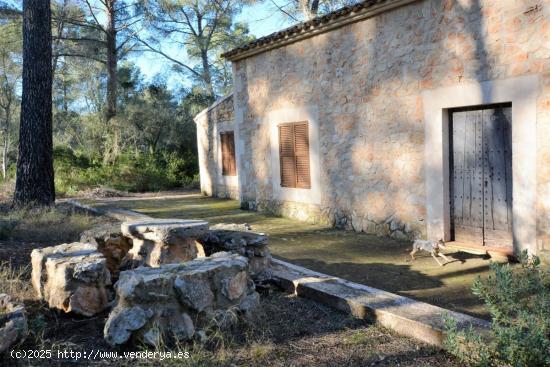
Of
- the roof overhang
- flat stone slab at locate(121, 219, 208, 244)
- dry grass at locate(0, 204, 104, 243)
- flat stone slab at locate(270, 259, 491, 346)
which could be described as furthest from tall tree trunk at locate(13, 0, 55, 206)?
flat stone slab at locate(270, 259, 491, 346)

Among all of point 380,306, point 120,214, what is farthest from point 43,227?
point 380,306

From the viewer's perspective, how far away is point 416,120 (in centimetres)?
664

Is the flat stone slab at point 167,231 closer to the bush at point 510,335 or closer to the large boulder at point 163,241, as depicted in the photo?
the large boulder at point 163,241

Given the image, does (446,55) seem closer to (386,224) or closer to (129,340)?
(386,224)

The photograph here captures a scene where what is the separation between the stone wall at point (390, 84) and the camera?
17.6 ft

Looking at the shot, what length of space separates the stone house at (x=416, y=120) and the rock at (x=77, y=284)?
4589mm

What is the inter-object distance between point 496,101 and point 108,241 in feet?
15.9

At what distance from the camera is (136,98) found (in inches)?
798

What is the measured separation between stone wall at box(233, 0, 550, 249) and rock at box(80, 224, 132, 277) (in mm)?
4033

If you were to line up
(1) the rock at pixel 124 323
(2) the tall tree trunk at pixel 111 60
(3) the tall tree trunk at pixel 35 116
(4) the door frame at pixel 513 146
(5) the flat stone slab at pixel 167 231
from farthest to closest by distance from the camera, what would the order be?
(2) the tall tree trunk at pixel 111 60 < (3) the tall tree trunk at pixel 35 116 < (4) the door frame at pixel 513 146 < (5) the flat stone slab at pixel 167 231 < (1) the rock at pixel 124 323

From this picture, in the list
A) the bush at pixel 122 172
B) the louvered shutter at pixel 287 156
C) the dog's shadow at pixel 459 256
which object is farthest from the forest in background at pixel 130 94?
the dog's shadow at pixel 459 256

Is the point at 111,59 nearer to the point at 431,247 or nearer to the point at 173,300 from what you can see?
the point at 431,247

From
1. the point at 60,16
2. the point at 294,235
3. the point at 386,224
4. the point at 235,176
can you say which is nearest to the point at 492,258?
the point at 386,224

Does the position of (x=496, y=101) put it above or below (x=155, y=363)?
above
